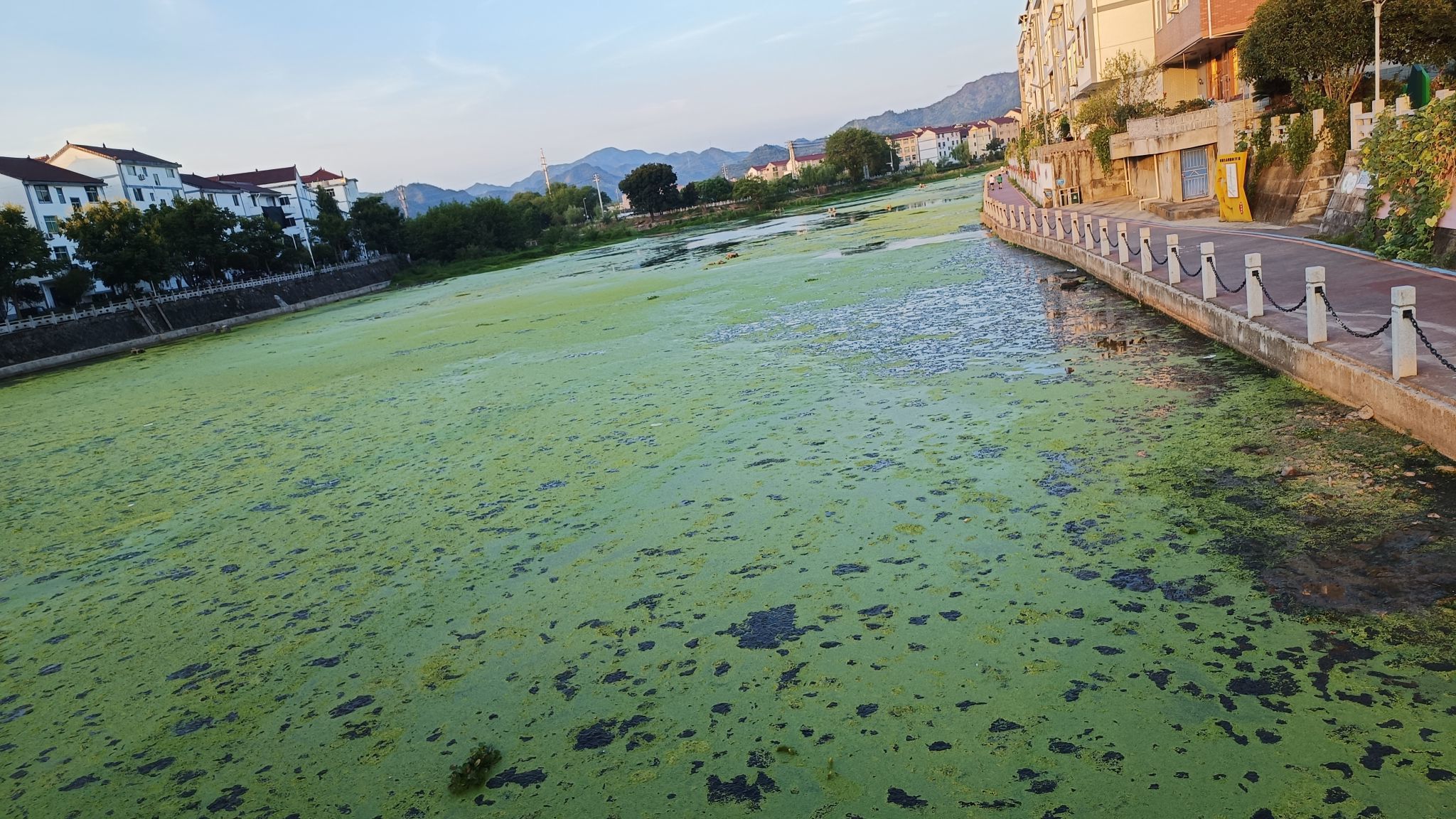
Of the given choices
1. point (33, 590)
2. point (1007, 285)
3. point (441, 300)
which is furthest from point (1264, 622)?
point (441, 300)

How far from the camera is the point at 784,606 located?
520cm

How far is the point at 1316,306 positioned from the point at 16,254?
4181cm

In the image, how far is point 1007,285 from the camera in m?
16.8

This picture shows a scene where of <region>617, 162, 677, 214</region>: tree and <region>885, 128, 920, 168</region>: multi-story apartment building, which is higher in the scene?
<region>885, 128, 920, 168</region>: multi-story apartment building

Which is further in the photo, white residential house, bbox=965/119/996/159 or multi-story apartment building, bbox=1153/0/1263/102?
white residential house, bbox=965/119/996/159

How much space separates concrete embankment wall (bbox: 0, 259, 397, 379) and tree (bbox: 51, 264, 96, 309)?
4.23 meters

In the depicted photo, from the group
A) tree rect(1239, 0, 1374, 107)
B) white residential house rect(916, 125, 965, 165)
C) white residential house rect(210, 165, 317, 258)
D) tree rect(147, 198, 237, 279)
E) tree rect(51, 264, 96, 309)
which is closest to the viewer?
tree rect(1239, 0, 1374, 107)

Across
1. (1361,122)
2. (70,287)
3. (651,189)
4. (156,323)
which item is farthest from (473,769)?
(651,189)

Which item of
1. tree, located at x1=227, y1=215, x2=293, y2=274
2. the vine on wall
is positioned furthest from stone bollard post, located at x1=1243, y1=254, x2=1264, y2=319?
tree, located at x1=227, y1=215, x2=293, y2=274

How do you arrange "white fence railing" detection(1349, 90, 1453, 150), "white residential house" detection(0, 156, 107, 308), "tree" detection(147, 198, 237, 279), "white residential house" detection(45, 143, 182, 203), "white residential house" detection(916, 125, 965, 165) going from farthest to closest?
1. "white residential house" detection(916, 125, 965, 165)
2. "white residential house" detection(45, 143, 182, 203)
3. "white residential house" detection(0, 156, 107, 308)
4. "tree" detection(147, 198, 237, 279)
5. "white fence railing" detection(1349, 90, 1453, 150)

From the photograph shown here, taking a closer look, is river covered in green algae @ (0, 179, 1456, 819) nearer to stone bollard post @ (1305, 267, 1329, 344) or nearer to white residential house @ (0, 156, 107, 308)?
stone bollard post @ (1305, 267, 1329, 344)

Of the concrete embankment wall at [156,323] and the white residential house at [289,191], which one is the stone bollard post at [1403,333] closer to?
the concrete embankment wall at [156,323]

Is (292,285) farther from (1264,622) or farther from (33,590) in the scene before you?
(1264,622)

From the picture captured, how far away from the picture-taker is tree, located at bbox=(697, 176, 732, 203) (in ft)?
379
